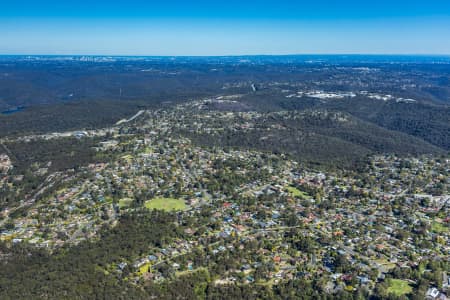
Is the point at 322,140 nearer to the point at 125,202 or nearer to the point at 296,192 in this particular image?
the point at 296,192

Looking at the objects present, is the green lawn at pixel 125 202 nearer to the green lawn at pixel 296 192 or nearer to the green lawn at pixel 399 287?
the green lawn at pixel 296 192

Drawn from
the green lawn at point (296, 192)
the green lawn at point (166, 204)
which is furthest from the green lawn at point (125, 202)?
the green lawn at point (296, 192)

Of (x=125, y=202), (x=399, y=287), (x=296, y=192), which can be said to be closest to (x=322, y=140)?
(x=296, y=192)

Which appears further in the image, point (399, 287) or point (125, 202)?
point (125, 202)

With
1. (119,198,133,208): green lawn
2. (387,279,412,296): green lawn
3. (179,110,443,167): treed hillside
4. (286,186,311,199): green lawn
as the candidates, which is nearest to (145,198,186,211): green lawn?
(119,198,133,208): green lawn

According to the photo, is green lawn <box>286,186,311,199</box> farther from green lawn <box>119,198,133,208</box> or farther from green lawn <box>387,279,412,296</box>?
green lawn <box>119,198,133,208</box>
